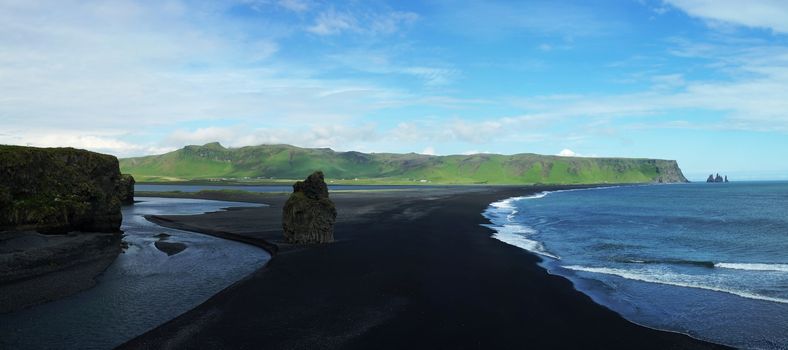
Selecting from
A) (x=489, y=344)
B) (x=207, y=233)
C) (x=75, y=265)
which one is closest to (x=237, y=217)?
(x=207, y=233)

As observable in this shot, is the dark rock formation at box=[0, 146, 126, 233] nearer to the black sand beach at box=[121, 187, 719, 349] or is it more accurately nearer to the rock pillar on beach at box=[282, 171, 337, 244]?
the rock pillar on beach at box=[282, 171, 337, 244]

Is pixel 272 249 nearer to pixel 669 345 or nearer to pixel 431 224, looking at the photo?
pixel 431 224

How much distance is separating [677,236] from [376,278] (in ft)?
128

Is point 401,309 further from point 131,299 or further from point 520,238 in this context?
point 520,238

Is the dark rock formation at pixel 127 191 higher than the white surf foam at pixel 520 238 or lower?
higher

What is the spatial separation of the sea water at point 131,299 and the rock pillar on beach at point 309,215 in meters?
3.20

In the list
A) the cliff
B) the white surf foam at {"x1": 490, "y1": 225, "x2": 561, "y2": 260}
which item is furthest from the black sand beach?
the cliff

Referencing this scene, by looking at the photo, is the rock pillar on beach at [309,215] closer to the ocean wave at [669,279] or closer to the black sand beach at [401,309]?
the black sand beach at [401,309]

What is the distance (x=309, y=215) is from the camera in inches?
1532

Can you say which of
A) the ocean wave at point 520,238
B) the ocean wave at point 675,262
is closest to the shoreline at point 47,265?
the ocean wave at point 520,238

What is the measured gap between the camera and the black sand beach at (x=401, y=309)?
53.5 ft

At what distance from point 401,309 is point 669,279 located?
1803cm

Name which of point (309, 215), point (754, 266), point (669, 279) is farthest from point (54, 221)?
point (754, 266)

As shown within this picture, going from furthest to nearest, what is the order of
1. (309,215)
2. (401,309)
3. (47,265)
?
1. (309,215)
2. (47,265)
3. (401,309)
